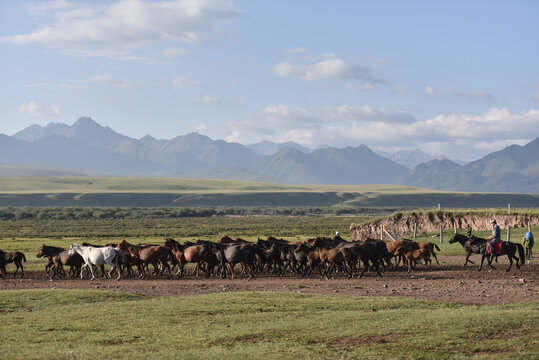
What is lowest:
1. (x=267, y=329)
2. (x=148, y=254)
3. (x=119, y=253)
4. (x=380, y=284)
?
(x=380, y=284)

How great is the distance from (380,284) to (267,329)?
33.8ft

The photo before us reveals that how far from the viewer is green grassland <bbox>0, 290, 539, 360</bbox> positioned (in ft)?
40.8

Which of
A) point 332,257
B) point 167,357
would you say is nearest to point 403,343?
point 167,357

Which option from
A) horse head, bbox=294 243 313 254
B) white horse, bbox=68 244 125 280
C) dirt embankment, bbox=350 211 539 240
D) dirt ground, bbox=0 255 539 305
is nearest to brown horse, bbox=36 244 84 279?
white horse, bbox=68 244 125 280

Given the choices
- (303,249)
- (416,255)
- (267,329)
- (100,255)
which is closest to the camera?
(267,329)

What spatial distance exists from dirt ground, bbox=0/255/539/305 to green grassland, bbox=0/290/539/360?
7.13ft

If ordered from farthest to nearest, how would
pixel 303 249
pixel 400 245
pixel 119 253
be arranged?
1. pixel 400 245
2. pixel 303 249
3. pixel 119 253

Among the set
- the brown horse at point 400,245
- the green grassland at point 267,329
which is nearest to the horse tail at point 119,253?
the green grassland at point 267,329

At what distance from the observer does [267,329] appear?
14.6 meters

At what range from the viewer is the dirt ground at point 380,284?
20444mm

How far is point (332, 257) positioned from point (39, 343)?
1482 cm

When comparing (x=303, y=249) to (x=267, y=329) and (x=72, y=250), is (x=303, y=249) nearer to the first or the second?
(x=72, y=250)

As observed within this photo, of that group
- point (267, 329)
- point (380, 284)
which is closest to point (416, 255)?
point (380, 284)

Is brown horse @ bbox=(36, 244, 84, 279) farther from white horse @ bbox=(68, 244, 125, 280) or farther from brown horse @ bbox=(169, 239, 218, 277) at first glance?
brown horse @ bbox=(169, 239, 218, 277)
